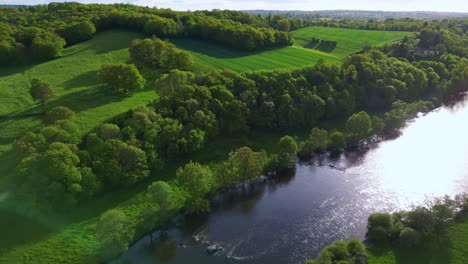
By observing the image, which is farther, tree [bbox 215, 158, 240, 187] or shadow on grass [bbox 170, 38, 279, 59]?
shadow on grass [bbox 170, 38, 279, 59]

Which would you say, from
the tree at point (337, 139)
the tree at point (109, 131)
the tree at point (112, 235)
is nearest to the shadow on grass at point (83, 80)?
the tree at point (109, 131)

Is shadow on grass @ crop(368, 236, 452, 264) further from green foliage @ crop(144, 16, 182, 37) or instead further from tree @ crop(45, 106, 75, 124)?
green foliage @ crop(144, 16, 182, 37)

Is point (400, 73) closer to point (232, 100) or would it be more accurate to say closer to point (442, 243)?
point (232, 100)

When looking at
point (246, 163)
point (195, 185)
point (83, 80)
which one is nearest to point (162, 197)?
point (195, 185)

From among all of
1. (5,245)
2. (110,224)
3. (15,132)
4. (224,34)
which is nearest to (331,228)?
(110,224)

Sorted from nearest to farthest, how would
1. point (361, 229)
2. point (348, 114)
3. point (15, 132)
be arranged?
point (361, 229)
point (15, 132)
point (348, 114)

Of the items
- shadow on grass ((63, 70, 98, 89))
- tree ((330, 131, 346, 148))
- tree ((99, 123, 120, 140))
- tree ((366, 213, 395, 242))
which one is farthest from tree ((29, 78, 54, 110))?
tree ((366, 213, 395, 242))
